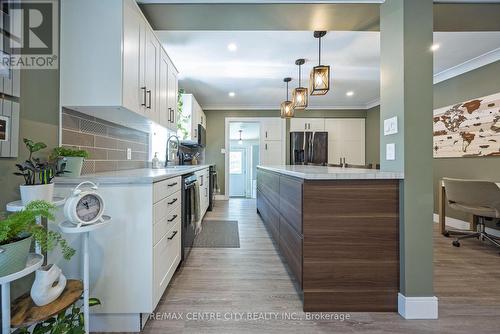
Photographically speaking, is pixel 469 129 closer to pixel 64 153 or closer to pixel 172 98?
pixel 172 98

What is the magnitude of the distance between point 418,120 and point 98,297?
2251mm

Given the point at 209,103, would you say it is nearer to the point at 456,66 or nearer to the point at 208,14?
the point at 208,14

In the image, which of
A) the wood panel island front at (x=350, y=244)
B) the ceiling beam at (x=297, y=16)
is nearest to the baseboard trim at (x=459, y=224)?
the ceiling beam at (x=297, y=16)

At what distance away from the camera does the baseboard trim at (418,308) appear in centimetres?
A: 148

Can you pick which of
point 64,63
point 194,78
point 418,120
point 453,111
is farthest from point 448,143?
point 64,63

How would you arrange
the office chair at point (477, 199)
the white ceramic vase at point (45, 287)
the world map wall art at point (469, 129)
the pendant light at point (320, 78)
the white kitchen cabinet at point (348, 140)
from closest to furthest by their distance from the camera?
the white ceramic vase at point (45, 287), the pendant light at point (320, 78), the office chair at point (477, 199), the world map wall art at point (469, 129), the white kitchen cabinet at point (348, 140)

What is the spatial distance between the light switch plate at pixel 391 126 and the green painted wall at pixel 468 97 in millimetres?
2531

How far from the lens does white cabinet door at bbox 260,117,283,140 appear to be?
6.00 meters

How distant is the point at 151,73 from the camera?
81.4 inches

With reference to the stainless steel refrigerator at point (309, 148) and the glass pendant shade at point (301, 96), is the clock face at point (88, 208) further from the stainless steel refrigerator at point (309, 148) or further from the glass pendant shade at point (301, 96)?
the stainless steel refrigerator at point (309, 148)

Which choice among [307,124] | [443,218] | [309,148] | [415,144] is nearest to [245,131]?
[307,124]

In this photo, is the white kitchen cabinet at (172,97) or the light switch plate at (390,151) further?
the white kitchen cabinet at (172,97)

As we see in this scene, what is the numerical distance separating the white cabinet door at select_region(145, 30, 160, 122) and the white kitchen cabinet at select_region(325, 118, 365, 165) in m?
4.89

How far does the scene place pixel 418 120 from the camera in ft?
5.01
